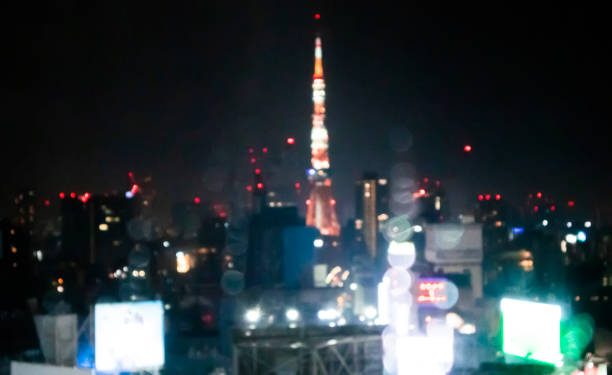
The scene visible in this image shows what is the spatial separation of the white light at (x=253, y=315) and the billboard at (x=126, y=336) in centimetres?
1339

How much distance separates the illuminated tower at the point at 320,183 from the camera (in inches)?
3253

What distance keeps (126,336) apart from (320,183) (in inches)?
3064

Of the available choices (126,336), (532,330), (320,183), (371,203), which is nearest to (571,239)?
(532,330)

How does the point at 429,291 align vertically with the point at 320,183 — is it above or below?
below

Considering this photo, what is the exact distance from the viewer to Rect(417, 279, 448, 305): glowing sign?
26953 millimetres

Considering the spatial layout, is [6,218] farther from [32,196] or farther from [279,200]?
[279,200]

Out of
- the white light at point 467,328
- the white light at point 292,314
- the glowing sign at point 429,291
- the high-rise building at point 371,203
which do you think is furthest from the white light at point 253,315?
the high-rise building at point 371,203

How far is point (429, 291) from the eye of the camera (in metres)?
27.0

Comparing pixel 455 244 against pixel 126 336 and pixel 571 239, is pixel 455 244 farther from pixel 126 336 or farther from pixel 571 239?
pixel 126 336

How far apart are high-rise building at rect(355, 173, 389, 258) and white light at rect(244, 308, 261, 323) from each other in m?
49.0

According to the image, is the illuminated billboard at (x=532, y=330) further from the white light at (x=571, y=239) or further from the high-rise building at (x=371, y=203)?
the high-rise building at (x=371, y=203)

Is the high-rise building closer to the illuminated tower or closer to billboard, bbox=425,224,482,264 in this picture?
the illuminated tower

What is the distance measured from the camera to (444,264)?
35250 millimetres

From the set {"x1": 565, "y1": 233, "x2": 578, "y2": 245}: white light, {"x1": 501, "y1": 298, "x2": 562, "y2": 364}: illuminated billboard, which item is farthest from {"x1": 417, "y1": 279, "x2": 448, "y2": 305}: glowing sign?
{"x1": 565, "y1": 233, "x2": 578, "y2": 245}: white light
